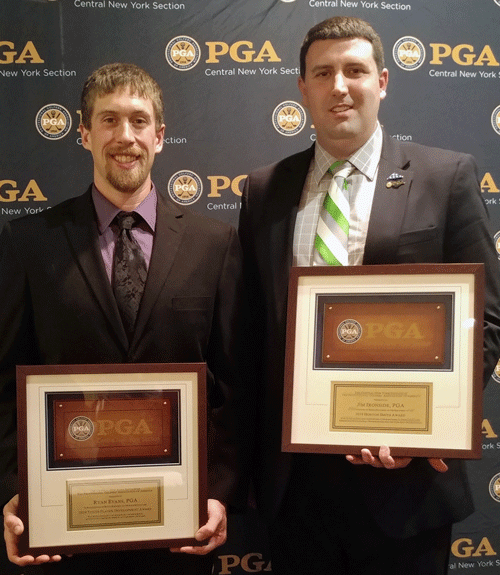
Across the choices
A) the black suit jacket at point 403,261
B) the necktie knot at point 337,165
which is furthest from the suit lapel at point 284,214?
the necktie knot at point 337,165

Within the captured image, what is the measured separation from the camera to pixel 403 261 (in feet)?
5.21

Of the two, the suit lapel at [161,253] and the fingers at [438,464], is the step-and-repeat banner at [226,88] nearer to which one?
the suit lapel at [161,253]

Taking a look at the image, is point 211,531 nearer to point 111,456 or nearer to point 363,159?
point 111,456

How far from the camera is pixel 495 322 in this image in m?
1.61

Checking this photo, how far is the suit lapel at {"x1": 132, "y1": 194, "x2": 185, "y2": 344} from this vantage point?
158 centimetres

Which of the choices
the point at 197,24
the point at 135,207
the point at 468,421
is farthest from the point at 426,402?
the point at 197,24

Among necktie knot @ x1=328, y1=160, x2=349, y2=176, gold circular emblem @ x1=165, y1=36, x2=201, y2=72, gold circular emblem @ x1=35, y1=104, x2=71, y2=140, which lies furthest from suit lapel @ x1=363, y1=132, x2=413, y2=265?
gold circular emblem @ x1=35, y1=104, x2=71, y2=140

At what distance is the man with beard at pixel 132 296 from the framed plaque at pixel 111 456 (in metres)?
0.10

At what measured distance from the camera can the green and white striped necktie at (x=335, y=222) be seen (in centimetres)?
163

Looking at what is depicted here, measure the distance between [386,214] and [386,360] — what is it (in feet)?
1.44

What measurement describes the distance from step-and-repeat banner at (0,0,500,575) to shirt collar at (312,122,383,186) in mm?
648

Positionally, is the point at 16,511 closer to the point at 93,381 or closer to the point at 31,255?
the point at 93,381

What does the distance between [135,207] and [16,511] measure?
95cm

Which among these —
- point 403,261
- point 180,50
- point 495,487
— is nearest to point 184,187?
point 180,50
